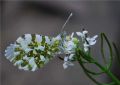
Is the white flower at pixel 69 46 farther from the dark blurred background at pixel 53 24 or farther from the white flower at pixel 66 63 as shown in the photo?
the dark blurred background at pixel 53 24

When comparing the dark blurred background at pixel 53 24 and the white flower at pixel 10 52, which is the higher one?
the dark blurred background at pixel 53 24

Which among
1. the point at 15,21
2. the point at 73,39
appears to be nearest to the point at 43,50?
the point at 73,39

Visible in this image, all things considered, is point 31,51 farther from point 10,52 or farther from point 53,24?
point 53,24

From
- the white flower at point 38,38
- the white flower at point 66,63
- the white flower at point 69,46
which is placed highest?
the white flower at point 38,38

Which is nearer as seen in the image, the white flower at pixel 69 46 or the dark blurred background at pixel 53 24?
the white flower at pixel 69 46

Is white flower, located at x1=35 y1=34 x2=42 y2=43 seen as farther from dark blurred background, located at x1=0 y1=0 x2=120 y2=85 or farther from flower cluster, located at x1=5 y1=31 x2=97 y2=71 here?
dark blurred background, located at x1=0 y1=0 x2=120 y2=85

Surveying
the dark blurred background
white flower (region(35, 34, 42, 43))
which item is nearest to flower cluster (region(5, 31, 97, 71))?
white flower (region(35, 34, 42, 43))

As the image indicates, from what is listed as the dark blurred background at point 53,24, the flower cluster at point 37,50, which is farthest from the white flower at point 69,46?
the dark blurred background at point 53,24
